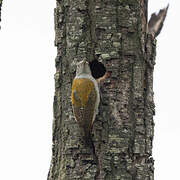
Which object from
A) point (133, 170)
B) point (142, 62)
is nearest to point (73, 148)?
point (133, 170)

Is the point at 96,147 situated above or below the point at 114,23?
below

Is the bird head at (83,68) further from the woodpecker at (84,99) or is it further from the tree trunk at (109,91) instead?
the tree trunk at (109,91)

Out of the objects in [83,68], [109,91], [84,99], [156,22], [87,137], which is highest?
[156,22]

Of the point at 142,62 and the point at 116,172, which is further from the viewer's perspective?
the point at 142,62

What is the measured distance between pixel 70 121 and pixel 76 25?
0.87m

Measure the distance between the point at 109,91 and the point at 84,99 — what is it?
0.25 m

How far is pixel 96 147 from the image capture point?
548cm

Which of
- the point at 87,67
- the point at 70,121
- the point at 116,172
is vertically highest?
the point at 87,67

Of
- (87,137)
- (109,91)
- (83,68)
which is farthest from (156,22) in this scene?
(87,137)

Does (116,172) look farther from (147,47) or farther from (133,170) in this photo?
(147,47)

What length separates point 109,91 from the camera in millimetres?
5621

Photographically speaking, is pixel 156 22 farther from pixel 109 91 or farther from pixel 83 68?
pixel 83 68

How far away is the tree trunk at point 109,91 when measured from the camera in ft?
17.9

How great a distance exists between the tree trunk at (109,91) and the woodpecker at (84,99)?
0.39 feet
